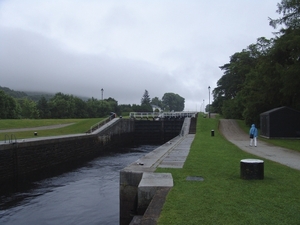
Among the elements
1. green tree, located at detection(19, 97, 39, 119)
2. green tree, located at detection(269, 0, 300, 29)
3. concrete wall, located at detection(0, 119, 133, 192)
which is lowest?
concrete wall, located at detection(0, 119, 133, 192)

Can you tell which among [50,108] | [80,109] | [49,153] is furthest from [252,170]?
[80,109]

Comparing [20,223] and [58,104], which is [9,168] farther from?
[58,104]

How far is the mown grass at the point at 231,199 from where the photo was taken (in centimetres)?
484

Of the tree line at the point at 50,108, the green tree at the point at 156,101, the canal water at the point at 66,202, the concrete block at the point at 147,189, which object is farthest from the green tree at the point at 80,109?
the green tree at the point at 156,101

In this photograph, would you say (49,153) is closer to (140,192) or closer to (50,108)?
(140,192)

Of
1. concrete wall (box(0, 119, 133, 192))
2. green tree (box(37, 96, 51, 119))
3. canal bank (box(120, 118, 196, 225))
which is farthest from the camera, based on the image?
green tree (box(37, 96, 51, 119))

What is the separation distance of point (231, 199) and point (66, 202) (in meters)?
6.71

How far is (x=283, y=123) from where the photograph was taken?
75.1 feet

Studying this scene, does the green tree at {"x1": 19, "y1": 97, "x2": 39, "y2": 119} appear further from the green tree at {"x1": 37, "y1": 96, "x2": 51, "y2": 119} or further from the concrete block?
the concrete block

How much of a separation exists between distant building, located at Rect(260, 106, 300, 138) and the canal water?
13.0m

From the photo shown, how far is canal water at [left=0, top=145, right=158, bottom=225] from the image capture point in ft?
30.0

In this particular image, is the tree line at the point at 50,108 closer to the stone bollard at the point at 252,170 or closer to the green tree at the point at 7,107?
the green tree at the point at 7,107

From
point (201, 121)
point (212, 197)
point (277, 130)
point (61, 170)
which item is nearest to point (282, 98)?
point (277, 130)

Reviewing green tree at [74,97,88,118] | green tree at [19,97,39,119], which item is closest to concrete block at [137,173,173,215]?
green tree at [19,97,39,119]
